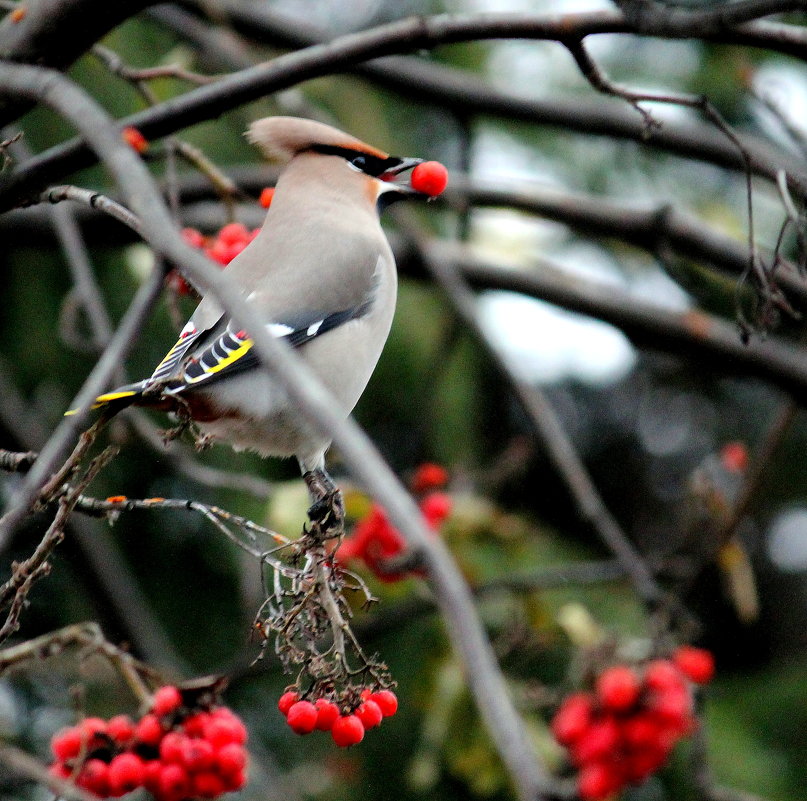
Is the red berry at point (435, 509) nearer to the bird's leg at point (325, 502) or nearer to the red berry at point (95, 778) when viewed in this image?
the bird's leg at point (325, 502)

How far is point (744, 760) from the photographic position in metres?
3.93

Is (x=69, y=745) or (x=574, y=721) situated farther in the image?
(x=574, y=721)

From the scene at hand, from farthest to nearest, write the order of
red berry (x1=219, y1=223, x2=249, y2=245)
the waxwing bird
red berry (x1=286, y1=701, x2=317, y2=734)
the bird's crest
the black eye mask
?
the black eye mask → the bird's crest → red berry (x1=219, y1=223, x2=249, y2=245) → the waxwing bird → red berry (x1=286, y1=701, x2=317, y2=734)

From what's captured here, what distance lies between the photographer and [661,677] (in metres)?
2.85

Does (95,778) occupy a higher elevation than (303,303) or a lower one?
lower

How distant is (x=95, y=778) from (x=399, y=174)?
5.27ft

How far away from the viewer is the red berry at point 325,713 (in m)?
1.74

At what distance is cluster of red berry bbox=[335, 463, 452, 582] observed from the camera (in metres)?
3.33

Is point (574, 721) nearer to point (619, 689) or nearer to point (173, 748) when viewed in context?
point (619, 689)

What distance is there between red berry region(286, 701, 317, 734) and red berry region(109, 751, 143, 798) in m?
0.44

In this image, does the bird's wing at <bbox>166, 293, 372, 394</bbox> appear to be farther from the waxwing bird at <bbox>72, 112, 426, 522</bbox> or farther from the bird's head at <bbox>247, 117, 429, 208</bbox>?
the bird's head at <bbox>247, 117, 429, 208</bbox>

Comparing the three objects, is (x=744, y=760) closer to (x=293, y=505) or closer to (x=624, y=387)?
(x=293, y=505)

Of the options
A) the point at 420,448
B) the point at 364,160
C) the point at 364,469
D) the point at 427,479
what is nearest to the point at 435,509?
the point at 427,479

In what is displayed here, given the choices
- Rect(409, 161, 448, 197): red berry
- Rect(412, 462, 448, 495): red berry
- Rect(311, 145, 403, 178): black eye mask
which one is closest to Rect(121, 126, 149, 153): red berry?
Rect(409, 161, 448, 197): red berry
